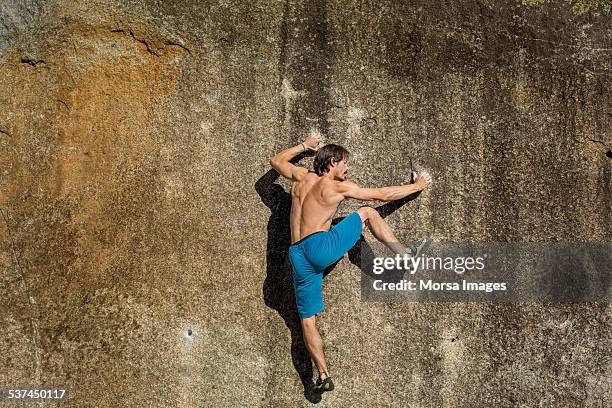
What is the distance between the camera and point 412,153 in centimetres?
482

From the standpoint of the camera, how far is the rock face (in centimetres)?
477

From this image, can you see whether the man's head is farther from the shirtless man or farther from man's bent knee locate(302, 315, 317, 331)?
man's bent knee locate(302, 315, 317, 331)

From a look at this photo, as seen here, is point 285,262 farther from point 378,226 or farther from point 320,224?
point 378,226

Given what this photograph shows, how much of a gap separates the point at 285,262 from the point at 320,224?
0.53 meters

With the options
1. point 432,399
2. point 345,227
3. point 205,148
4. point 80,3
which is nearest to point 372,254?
point 345,227

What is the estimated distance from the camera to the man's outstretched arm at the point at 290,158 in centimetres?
466

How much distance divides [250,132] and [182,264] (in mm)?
1088

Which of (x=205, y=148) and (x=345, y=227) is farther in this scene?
(x=205, y=148)

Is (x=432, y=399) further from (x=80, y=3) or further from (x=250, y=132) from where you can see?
(x=80, y=3)

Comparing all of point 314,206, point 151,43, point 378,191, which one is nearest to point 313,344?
point 314,206

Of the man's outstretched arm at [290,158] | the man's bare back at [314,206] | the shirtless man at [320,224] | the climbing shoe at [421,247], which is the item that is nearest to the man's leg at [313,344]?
the shirtless man at [320,224]

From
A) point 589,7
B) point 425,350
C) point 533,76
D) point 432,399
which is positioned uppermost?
point 589,7

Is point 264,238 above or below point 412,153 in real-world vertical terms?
below

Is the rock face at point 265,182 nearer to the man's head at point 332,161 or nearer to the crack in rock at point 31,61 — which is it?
the crack in rock at point 31,61
